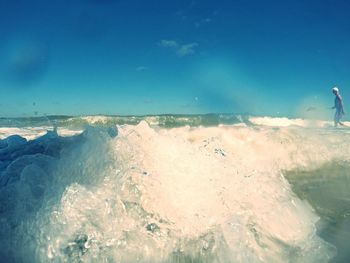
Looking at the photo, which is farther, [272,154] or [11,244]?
[272,154]

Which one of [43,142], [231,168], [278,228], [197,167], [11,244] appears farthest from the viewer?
[43,142]

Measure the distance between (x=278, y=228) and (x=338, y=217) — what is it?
58.1 inches

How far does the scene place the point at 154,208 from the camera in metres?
4.61

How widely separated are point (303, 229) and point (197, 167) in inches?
67.7

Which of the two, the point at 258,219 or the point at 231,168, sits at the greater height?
the point at 231,168

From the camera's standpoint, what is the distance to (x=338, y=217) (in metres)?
5.86

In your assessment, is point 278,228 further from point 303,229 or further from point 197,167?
point 197,167

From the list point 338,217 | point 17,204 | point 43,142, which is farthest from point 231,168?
point 43,142

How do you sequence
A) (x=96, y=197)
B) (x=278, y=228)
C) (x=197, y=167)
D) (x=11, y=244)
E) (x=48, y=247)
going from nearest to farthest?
(x=48, y=247) < (x=11, y=244) < (x=96, y=197) < (x=278, y=228) < (x=197, y=167)

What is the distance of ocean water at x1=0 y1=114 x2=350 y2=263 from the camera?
4039 mm

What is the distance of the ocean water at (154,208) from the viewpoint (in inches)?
159

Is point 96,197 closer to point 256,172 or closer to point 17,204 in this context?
point 17,204

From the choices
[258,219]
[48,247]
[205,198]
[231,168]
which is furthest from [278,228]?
[48,247]

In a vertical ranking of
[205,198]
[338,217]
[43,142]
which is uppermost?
[43,142]
